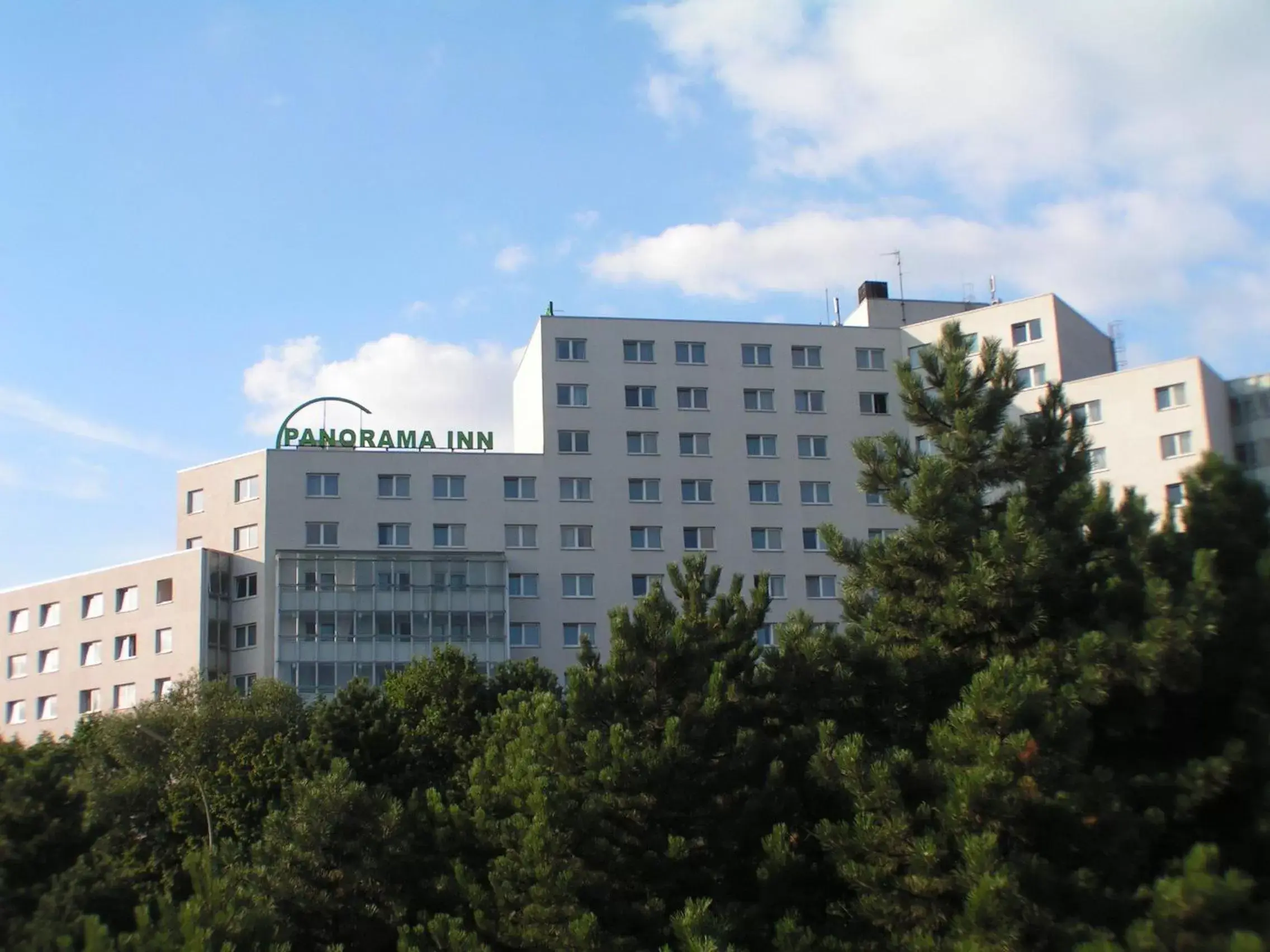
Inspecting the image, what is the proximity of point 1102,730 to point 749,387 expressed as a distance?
212 ft

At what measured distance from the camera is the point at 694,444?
90.8 metres

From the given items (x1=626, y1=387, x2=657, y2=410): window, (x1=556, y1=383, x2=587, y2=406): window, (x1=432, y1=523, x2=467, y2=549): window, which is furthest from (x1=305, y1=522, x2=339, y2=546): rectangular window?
(x1=626, y1=387, x2=657, y2=410): window

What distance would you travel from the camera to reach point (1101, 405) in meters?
84.5

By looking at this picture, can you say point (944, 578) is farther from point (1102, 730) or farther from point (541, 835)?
point (541, 835)

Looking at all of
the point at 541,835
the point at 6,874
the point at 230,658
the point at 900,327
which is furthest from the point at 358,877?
the point at 900,327

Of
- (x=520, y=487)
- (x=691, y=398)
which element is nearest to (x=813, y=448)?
(x=691, y=398)

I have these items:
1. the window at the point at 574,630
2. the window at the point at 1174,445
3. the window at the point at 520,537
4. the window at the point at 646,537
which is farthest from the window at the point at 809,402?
the window at the point at 1174,445

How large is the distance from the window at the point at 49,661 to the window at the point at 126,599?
18.3 feet

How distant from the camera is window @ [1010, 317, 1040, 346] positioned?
89.1 metres

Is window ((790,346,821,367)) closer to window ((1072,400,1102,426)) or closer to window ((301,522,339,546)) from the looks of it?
window ((1072,400,1102,426))

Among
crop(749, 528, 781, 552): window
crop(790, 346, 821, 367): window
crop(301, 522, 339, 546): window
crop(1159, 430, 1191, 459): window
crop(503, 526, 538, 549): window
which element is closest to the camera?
crop(1159, 430, 1191, 459): window

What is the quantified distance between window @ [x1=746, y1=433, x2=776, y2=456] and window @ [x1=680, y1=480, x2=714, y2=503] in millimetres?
3280

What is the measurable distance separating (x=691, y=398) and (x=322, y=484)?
917 inches

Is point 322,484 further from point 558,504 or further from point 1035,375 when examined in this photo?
point 1035,375
